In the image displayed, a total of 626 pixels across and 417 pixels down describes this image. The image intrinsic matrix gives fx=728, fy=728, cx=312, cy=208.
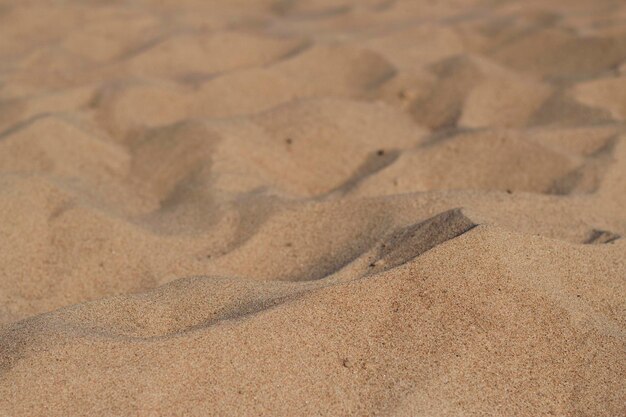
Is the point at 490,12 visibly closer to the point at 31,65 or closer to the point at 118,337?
the point at 31,65

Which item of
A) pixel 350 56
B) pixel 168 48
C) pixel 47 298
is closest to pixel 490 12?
pixel 350 56

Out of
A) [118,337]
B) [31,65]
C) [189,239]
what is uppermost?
[118,337]

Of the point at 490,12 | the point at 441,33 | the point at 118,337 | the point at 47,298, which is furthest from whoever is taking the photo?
the point at 490,12

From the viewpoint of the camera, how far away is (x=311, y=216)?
1.89 m

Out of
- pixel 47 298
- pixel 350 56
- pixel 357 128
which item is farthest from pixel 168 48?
pixel 47 298

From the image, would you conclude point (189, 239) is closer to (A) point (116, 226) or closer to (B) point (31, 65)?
(A) point (116, 226)

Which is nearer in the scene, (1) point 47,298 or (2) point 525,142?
(1) point 47,298

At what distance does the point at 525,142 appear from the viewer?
227 cm

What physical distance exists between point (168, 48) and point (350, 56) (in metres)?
0.80

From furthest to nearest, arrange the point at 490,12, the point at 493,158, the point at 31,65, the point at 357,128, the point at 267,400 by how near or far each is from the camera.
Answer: the point at 490,12
the point at 31,65
the point at 357,128
the point at 493,158
the point at 267,400

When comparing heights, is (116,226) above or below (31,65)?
above

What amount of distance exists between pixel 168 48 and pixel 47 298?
1777 mm

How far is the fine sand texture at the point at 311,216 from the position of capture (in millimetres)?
1267

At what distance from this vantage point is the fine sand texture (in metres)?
1.27
